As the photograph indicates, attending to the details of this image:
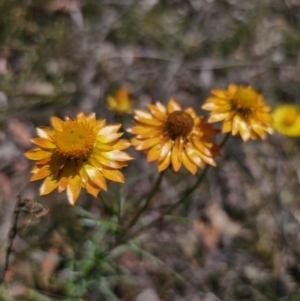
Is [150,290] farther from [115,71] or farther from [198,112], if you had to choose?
[115,71]

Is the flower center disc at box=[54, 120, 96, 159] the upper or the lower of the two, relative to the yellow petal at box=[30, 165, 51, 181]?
upper

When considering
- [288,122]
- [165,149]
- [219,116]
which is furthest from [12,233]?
[288,122]

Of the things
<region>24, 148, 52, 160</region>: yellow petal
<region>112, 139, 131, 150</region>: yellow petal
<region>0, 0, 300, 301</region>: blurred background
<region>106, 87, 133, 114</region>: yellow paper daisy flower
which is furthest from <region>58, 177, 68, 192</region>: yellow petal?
<region>106, 87, 133, 114</region>: yellow paper daisy flower

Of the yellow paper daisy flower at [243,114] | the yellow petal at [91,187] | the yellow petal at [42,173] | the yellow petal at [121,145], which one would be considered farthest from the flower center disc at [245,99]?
the yellow petal at [42,173]

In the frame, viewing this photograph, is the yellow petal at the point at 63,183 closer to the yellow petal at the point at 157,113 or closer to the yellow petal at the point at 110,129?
the yellow petal at the point at 110,129

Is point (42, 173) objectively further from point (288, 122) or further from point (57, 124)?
point (288, 122)

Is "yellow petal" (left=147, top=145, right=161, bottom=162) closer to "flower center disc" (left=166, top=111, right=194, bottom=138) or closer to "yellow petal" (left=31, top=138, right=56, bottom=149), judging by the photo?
"flower center disc" (left=166, top=111, right=194, bottom=138)

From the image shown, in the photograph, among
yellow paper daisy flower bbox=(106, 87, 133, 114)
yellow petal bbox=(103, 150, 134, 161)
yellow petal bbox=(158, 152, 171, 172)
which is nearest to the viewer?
yellow petal bbox=(103, 150, 134, 161)
